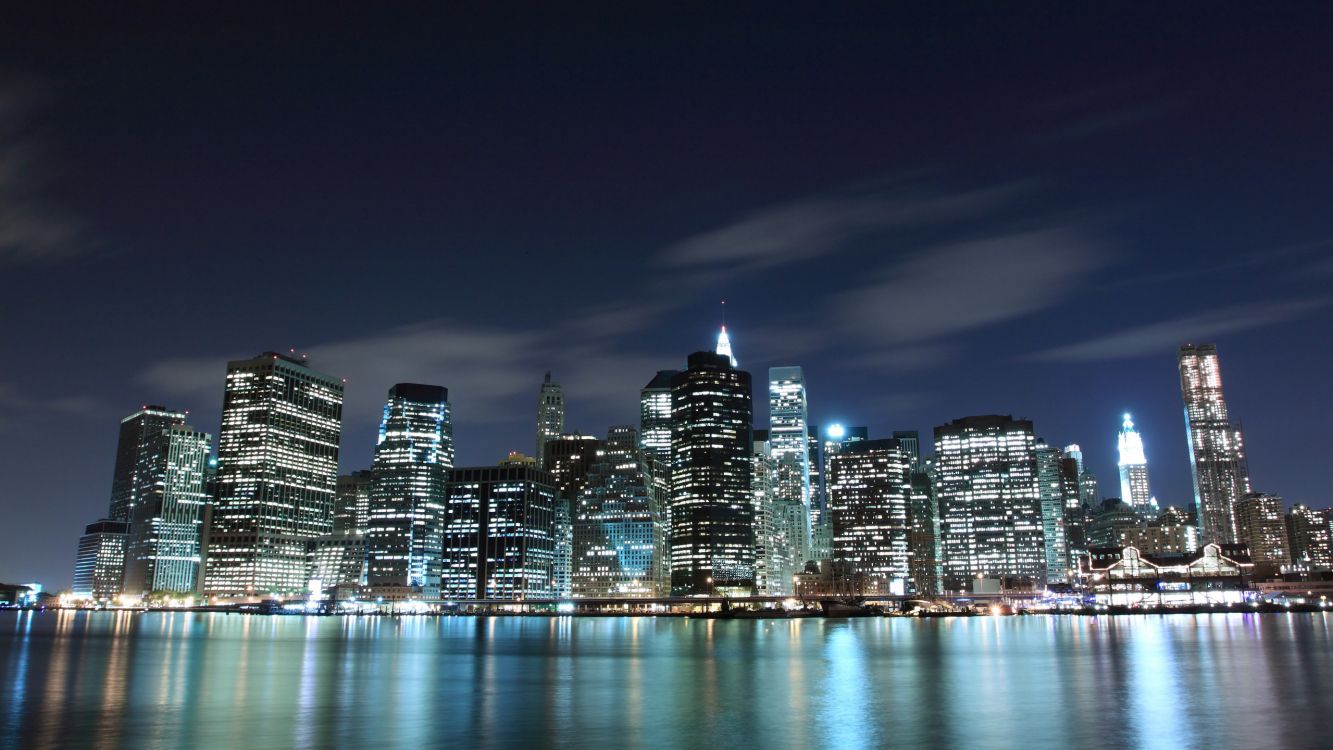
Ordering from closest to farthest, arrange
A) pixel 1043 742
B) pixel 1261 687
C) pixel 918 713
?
pixel 1043 742 < pixel 918 713 < pixel 1261 687

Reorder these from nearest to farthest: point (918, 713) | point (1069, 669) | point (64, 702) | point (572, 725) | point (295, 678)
Result: 1. point (572, 725)
2. point (918, 713)
3. point (64, 702)
4. point (295, 678)
5. point (1069, 669)

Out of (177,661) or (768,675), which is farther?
(177,661)

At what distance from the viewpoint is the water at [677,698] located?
38.8 meters

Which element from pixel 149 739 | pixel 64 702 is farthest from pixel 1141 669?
pixel 64 702

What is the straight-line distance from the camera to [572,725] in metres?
42.2

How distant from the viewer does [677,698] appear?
52625mm

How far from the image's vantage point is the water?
3878 centimetres

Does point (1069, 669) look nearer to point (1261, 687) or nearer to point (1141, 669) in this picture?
point (1141, 669)

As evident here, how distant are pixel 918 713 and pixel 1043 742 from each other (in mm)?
8727

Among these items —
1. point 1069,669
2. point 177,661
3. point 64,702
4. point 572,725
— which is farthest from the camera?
point 177,661

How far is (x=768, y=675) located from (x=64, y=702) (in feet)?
130

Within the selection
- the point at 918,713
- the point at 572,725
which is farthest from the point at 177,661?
the point at 918,713

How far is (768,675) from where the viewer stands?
2611 inches

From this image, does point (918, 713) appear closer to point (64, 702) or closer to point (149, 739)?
point (149, 739)
